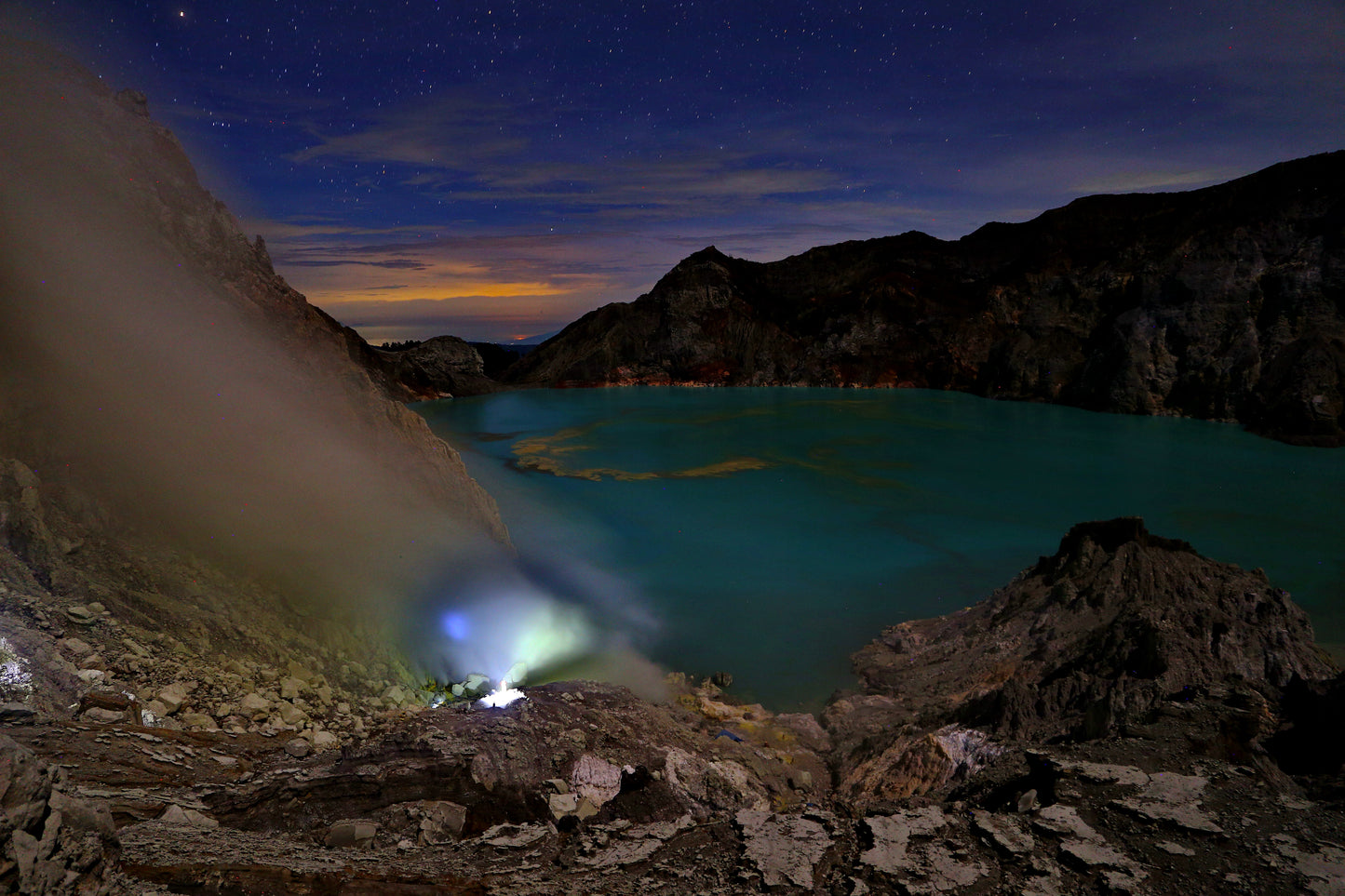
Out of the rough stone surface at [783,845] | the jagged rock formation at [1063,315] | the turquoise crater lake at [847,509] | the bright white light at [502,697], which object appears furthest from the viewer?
the jagged rock formation at [1063,315]

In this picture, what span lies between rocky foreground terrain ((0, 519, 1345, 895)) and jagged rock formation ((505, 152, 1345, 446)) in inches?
1702

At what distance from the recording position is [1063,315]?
6259 cm

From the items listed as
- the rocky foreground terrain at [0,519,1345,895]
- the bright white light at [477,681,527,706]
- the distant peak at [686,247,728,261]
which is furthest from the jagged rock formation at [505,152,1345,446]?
the bright white light at [477,681,527,706]

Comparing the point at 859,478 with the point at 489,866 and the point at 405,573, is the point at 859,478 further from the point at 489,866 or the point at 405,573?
the point at 489,866

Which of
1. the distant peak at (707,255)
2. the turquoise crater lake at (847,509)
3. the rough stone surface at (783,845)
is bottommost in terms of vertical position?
the turquoise crater lake at (847,509)

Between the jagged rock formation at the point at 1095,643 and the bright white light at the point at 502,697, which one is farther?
the bright white light at the point at 502,697

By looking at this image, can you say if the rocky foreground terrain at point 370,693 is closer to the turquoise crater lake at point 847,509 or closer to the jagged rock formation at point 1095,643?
the jagged rock formation at point 1095,643

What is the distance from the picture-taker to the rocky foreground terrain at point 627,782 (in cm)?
327

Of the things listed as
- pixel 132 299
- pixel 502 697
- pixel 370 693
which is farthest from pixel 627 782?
pixel 132 299

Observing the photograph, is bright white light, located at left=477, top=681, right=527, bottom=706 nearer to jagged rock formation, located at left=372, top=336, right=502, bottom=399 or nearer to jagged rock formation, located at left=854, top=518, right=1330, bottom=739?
jagged rock formation, located at left=854, top=518, right=1330, bottom=739

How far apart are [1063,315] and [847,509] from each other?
164 ft

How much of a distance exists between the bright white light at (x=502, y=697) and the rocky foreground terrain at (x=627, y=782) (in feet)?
1.29

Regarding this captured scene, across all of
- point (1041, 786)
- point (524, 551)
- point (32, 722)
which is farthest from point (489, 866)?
point (524, 551)

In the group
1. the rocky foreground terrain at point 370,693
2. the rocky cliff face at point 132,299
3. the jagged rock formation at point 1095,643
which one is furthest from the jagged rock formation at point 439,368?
the jagged rock formation at point 1095,643
